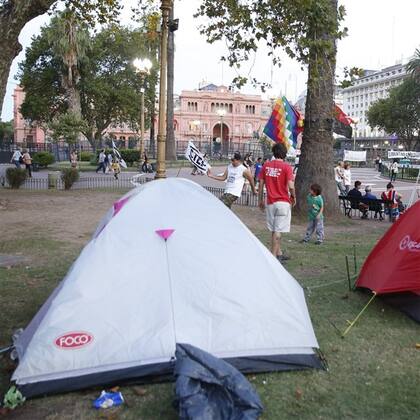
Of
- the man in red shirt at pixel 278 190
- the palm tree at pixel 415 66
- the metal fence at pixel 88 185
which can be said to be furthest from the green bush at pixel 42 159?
the palm tree at pixel 415 66

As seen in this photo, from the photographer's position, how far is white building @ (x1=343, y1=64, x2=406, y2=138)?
12962 centimetres

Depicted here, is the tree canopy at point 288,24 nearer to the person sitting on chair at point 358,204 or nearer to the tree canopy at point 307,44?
the tree canopy at point 307,44

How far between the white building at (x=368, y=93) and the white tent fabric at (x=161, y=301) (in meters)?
127

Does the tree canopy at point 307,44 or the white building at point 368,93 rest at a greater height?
the white building at point 368,93

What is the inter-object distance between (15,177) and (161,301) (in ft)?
53.6

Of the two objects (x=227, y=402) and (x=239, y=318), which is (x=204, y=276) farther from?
(x=227, y=402)

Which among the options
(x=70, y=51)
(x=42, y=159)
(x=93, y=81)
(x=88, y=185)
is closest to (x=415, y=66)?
(x=93, y=81)

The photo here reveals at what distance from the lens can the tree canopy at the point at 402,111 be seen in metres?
56.0

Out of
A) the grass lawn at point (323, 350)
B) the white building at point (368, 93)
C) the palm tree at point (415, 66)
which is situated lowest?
the grass lawn at point (323, 350)

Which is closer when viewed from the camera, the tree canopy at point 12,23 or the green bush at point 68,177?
the tree canopy at point 12,23

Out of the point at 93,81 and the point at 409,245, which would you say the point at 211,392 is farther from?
the point at 93,81

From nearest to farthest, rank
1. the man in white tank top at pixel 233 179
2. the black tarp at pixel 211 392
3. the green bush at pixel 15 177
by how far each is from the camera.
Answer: the black tarp at pixel 211 392 → the man in white tank top at pixel 233 179 → the green bush at pixel 15 177

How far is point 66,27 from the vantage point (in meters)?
35.4

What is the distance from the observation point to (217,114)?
9538 centimetres
